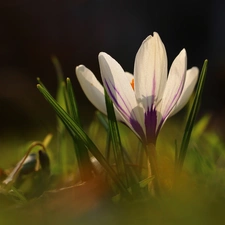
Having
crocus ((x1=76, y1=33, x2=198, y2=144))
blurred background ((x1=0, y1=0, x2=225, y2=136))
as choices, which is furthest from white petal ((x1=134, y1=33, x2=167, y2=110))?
blurred background ((x1=0, y1=0, x2=225, y2=136))

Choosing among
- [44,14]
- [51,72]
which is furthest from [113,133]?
[44,14]

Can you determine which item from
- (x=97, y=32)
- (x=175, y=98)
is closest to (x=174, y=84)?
(x=175, y=98)

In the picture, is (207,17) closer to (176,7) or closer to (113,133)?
(176,7)

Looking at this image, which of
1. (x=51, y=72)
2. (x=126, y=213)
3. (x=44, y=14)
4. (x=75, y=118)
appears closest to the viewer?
(x=126, y=213)

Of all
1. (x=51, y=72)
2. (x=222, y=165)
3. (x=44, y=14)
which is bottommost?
(x=222, y=165)

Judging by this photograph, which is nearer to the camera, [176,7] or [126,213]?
[126,213]

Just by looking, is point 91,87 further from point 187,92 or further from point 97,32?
point 97,32
